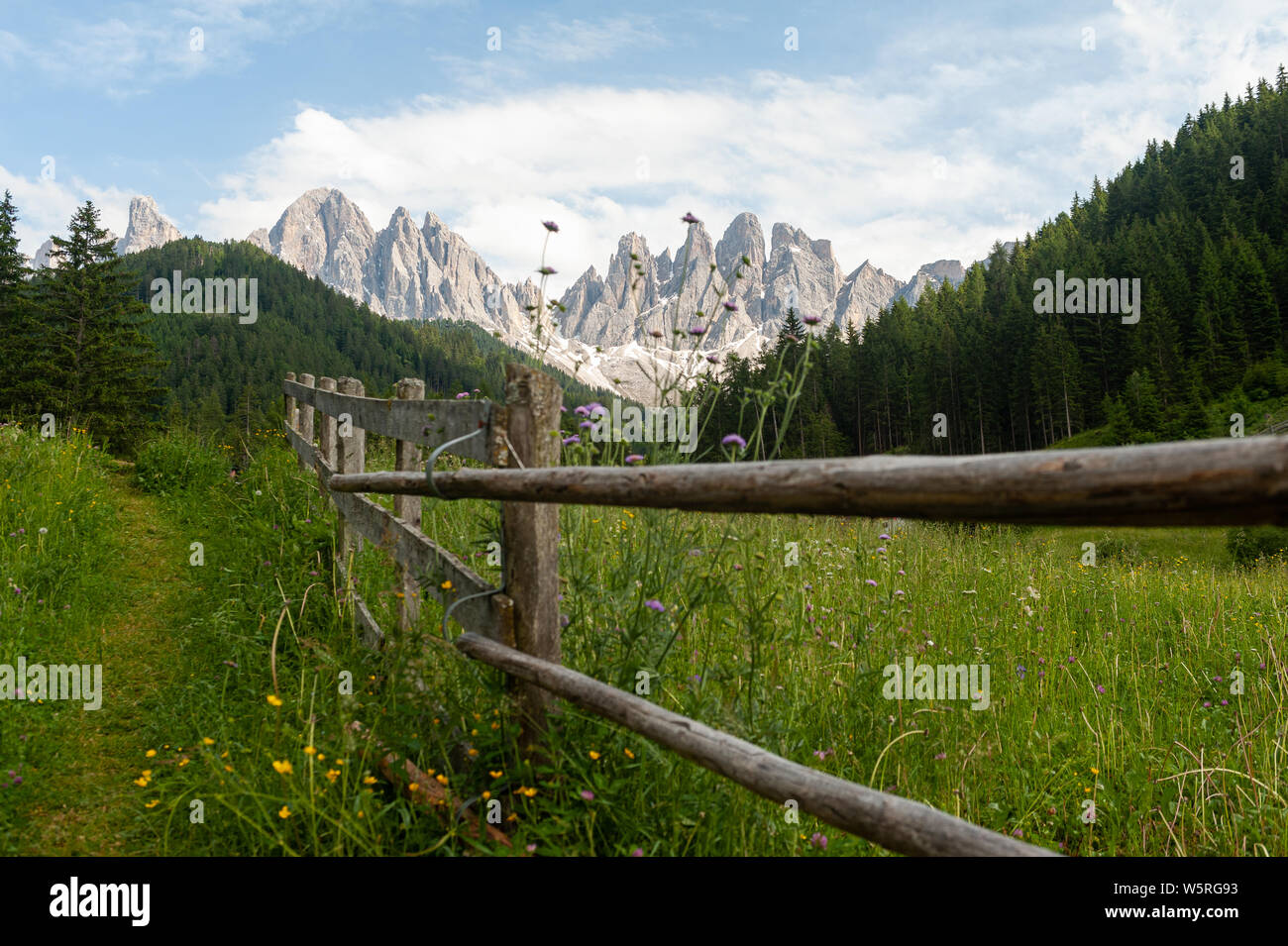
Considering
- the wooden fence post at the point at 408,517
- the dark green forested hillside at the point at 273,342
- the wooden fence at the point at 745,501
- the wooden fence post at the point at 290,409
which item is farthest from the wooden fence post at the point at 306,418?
the dark green forested hillside at the point at 273,342

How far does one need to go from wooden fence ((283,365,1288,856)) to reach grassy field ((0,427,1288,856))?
0.20 m

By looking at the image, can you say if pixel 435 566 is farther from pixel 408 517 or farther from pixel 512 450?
pixel 408 517

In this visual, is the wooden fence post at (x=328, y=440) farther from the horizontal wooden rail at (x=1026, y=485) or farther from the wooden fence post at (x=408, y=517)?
the horizontal wooden rail at (x=1026, y=485)

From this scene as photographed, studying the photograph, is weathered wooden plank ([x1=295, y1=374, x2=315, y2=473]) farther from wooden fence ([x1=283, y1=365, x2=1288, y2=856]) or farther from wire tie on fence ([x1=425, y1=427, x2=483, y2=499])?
wire tie on fence ([x1=425, y1=427, x2=483, y2=499])

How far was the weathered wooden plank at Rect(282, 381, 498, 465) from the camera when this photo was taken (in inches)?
104

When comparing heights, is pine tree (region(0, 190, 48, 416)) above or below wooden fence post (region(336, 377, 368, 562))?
above

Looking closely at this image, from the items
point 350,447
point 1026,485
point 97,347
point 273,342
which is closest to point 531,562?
point 1026,485

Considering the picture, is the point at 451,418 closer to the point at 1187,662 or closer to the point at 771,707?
the point at 771,707

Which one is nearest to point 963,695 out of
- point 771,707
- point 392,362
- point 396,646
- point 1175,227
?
point 771,707
